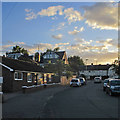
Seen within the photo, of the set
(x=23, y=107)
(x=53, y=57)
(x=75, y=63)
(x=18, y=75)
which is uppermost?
(x=53, y=57)

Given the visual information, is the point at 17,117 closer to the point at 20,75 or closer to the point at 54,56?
the point at 20,75

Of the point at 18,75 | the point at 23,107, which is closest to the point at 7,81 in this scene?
the point at 18,75

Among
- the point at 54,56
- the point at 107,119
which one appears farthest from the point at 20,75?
the point at 54,56

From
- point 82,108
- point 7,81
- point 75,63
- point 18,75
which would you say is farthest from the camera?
point 75,63

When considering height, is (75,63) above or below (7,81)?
above

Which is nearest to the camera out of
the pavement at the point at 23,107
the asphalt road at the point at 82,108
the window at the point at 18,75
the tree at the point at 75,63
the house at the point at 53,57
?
the asphalt road at the point at 82,108

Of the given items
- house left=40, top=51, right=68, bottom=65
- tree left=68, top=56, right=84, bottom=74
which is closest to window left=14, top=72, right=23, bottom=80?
tree left=68, top=56, right=84, bottom=74

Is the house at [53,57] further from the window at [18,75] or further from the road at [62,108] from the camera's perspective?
the road at [62,108]

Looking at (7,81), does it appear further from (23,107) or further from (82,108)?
(82,108)

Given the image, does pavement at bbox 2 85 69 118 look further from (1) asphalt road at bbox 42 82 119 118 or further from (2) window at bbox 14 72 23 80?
(2) window at bbox 14 72 23 80

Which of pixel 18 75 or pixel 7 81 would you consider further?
pixel 18 75

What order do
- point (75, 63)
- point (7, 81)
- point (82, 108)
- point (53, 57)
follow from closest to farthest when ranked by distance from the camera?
point (82, 108) → point (7, 81) → point (53, 57) → point (75, 63)

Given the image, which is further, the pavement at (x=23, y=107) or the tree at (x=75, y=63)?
the tree at (x=75, y=63)

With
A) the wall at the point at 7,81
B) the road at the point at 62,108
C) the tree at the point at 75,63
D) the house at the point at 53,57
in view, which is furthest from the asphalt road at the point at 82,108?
the house at the point at 53,57
